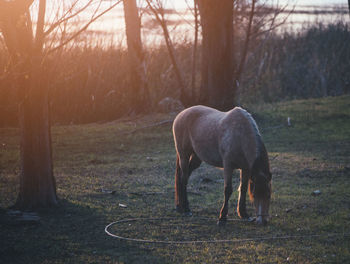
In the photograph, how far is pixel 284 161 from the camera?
10.2 m

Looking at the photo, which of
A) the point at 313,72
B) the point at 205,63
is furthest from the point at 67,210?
the point at 313,72

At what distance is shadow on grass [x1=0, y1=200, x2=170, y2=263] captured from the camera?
4902 millimetres

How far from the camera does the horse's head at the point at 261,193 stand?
5.86m

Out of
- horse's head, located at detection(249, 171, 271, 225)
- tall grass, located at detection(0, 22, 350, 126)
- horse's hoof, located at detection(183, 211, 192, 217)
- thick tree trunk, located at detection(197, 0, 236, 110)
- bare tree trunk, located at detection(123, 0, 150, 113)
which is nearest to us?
horse's head, located at detection(249, 171, 271, 225)

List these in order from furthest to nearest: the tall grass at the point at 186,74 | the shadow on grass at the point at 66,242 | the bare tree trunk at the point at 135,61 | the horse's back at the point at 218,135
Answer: the tall grass at the point at 186,74 → the bare tree trunk at the point at 135,61 → the horse's back at the point at 218,135 → the shadow on grass at the point at 66,242

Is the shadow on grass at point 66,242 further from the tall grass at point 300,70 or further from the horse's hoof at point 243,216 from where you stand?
the tall grass at point 300,70

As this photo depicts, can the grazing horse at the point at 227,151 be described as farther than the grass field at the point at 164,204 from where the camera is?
Yes

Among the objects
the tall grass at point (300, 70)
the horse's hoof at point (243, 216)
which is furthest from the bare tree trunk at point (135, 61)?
the horse's hoof at point (243, 216)

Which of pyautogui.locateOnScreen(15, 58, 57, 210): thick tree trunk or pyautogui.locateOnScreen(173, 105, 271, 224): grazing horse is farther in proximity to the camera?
pyautogui.locateOnScreen(15, 58, 57, 210): thick tree trunk

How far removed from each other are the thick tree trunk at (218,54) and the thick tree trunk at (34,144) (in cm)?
830

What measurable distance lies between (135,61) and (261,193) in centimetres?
1314

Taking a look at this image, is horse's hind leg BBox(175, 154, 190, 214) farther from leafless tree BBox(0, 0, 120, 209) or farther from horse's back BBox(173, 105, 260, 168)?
leafless tree BBox(0, 0, 120, 209)

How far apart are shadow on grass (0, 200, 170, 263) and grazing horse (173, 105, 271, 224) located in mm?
1385

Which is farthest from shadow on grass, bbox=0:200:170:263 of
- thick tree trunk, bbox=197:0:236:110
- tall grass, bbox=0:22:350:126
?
tall grass, bbox=0:22:350:126
